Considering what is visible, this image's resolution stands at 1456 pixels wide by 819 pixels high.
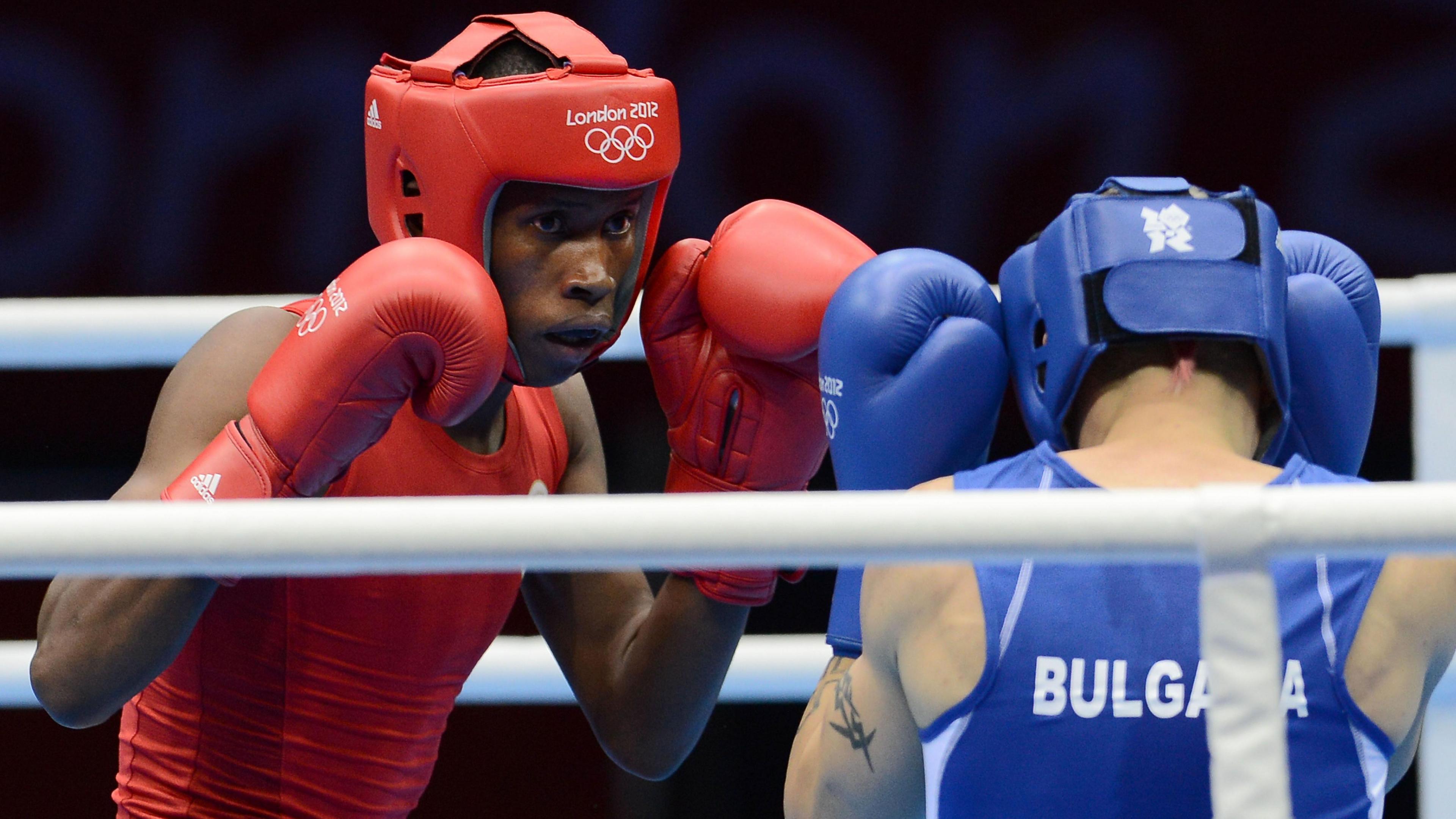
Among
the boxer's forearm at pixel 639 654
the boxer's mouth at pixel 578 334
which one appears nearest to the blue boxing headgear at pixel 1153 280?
the boxer's mouth at pixel 578 334

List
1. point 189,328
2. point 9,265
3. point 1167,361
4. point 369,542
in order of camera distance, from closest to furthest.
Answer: point 369,542, point 1167,361, point 189,328, point 9,265

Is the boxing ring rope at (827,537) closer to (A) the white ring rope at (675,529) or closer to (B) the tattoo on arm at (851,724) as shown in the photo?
(A) the white ring rope at (675,529)

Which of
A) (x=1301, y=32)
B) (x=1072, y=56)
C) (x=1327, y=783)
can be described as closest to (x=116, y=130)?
(x=1072, y=56)

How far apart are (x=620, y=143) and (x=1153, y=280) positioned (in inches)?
23.4

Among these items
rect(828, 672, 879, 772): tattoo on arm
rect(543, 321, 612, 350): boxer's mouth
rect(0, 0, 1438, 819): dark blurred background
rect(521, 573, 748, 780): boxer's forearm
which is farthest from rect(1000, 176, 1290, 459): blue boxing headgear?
rect(0, 0, 1438, 819): dark blurred background

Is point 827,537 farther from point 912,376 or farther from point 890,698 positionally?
point 912,376

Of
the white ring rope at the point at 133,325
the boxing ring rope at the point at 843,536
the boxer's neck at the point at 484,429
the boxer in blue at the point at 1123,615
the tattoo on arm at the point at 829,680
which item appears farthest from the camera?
the white ring rope at the point at 133,325

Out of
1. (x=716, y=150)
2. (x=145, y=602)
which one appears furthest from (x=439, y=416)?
(x=716, y=150)

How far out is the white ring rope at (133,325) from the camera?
1.85m

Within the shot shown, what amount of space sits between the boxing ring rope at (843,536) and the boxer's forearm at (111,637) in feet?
1.58

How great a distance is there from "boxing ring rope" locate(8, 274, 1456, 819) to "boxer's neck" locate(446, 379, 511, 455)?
2.60ft

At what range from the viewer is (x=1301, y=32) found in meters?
3.30

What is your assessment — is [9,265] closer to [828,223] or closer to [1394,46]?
[828,223]

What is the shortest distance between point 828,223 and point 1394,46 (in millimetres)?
2070
